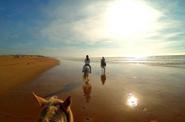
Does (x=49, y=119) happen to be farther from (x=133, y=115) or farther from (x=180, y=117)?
(x=180, y=117)

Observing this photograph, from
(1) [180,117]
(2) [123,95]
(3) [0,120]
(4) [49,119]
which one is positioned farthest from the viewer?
(2) [123,95]

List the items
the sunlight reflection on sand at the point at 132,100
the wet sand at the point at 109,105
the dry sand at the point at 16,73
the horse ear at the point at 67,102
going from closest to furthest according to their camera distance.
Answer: the horse ear at the point at 67,102
the wet sand at the point at 109,105
the sunlight reflection on sand at the point at 132,100
the dry sand at the point at 16,73

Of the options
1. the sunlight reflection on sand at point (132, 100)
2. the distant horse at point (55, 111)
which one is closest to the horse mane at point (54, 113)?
the distant horse at point (55, 111)

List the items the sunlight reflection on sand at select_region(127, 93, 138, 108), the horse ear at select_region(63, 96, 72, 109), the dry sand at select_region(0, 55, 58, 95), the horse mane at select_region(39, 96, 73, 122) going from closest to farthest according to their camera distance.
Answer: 1. the horse mane at select_region(39, 96, 73, 122)
2. the horse ear at select_region(63, 96, 72, 109)
3. the sunlight reflection on sand at select_region(127, 93, 138, 108)
4. the dry sand at select_region(0, 55, 58, 95)

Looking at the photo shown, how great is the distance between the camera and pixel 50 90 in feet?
45.7

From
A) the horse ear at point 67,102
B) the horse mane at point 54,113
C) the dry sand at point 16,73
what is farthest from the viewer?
the dry sand at point 16,73

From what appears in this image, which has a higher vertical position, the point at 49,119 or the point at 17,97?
the point at 49,119

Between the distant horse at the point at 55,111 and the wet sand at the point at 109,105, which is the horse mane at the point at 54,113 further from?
the wet sand at the point at 109,105

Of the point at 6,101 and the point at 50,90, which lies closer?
the point at 6,101

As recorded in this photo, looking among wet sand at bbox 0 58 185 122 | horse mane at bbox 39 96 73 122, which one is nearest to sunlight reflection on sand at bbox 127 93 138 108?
wet sand at bbox 0 58 185 122

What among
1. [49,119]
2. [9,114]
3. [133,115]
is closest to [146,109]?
[133,115]

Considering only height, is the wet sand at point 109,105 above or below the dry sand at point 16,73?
below

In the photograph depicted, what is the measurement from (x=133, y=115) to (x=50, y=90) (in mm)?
6688

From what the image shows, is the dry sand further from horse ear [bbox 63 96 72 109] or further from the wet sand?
horse ear [bbox 63 96 72 109]
